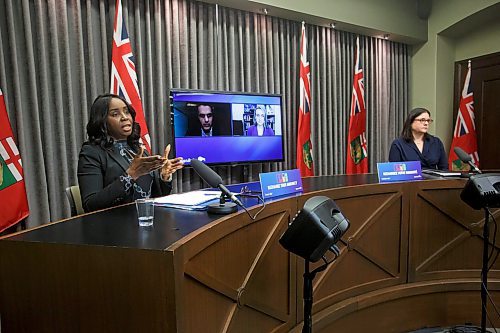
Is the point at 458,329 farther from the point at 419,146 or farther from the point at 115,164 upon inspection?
the point at 115,164

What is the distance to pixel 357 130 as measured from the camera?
4.18 m

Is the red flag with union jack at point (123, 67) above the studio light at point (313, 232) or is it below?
above

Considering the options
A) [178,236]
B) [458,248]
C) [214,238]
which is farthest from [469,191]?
[178,236]

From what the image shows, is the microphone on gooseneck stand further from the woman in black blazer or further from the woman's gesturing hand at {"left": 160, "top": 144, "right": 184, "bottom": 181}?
the woman's gesturing hand at {"left": 160, "top": 144, "right": 184, "bottom": 181}

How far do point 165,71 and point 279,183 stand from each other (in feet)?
6.20

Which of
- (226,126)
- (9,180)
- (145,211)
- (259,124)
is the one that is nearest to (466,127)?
(259,124)

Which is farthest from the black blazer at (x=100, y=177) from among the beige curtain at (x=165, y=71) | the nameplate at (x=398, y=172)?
the nameplate at (x=398, y=172)

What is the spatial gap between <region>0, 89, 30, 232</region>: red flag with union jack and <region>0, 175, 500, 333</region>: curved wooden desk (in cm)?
129

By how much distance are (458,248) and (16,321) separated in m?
2.14

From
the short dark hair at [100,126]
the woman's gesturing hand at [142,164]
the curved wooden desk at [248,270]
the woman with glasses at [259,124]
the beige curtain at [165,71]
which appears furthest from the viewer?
the woman with glasses at [259,124]

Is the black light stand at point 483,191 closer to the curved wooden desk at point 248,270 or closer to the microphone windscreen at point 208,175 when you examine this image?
the curved wooden desk at point 248,270

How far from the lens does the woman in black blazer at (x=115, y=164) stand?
1387 millimetres

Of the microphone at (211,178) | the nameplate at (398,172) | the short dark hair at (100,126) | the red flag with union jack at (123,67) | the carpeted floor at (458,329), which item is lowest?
the carpeted floor at (458,329)

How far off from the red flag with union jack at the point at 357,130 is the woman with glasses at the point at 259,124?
1.18 meters
